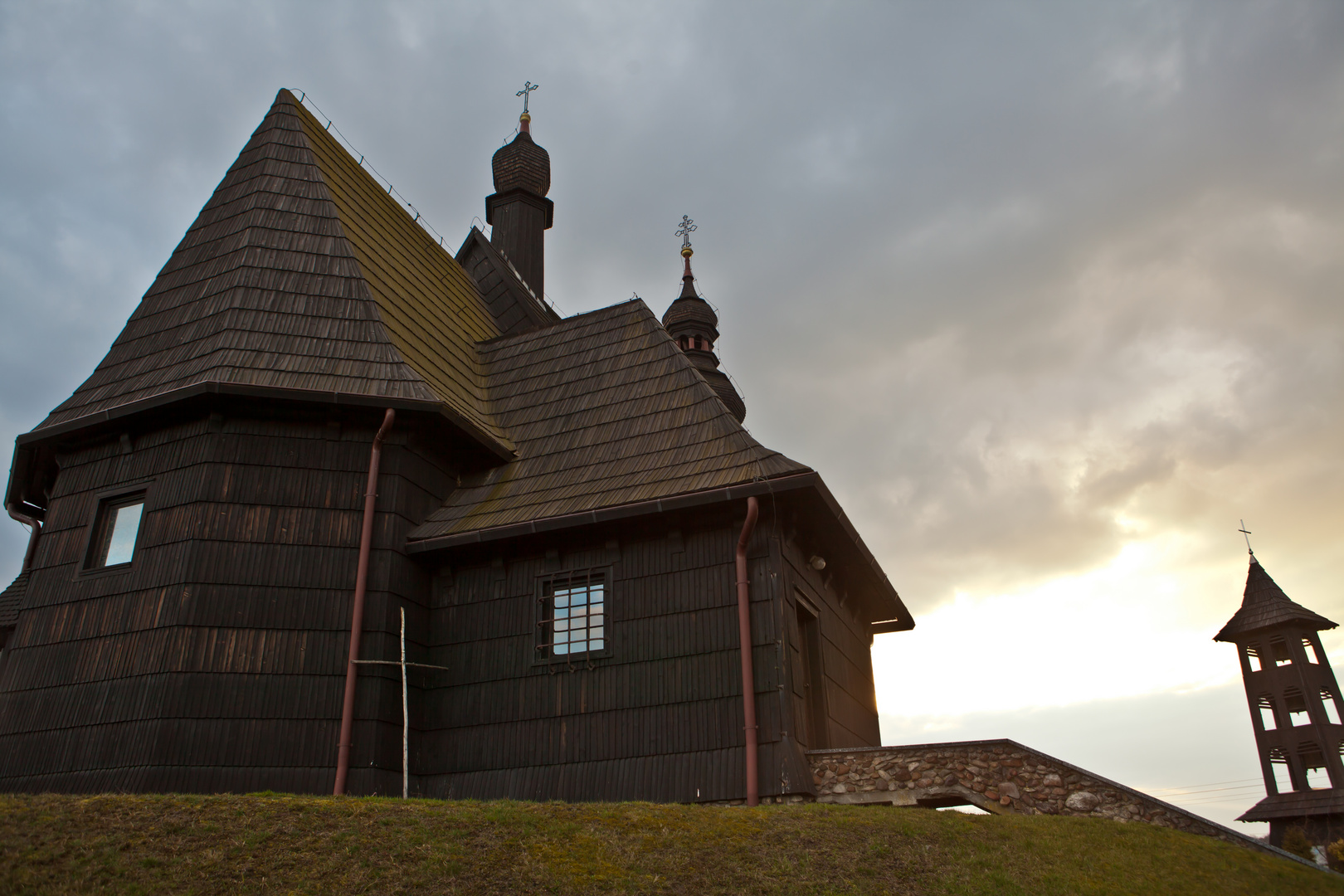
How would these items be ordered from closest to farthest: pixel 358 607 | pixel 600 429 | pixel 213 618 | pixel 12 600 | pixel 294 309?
pixel 213 618
pixel 358 607
pixel 294 309
pixel 600 429
pixel 12 600

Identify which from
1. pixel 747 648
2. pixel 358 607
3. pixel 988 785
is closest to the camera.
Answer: pixel 988 785

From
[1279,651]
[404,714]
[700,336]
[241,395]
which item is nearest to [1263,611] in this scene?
[1279,651]

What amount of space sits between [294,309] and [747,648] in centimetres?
789

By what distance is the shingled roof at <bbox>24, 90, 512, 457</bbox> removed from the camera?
13.3 meters

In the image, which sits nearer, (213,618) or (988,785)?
(988,785)

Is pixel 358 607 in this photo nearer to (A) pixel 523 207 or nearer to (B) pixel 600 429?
(B) pixel 600 429

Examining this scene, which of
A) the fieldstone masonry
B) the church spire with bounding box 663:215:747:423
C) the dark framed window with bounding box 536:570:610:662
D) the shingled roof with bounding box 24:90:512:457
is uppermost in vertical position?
the church spire with bounding box 663:215:747:423

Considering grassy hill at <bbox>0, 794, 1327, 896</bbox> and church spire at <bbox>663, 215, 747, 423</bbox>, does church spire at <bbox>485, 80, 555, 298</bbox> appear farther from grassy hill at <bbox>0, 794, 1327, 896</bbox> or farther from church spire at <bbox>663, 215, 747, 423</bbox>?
grassy hill at <bbox>0, 794, 1327, 896</bbox>

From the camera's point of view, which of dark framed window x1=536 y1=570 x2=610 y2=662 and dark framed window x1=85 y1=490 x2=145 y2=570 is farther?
dark framed window x1=85 y1=490 x2=145 y2=570

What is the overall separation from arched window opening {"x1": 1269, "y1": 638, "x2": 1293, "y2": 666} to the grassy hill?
65.9ft

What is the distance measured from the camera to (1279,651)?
2727 cm

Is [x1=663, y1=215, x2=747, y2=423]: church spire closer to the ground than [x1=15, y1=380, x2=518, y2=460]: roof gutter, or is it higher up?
higher up

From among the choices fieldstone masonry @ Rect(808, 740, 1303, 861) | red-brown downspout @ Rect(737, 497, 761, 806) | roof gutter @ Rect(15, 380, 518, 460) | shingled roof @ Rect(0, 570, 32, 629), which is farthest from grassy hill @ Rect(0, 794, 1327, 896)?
shingled roof @ Rect(0, 570, 32, 629)

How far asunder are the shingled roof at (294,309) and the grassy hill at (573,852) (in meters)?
5.97
